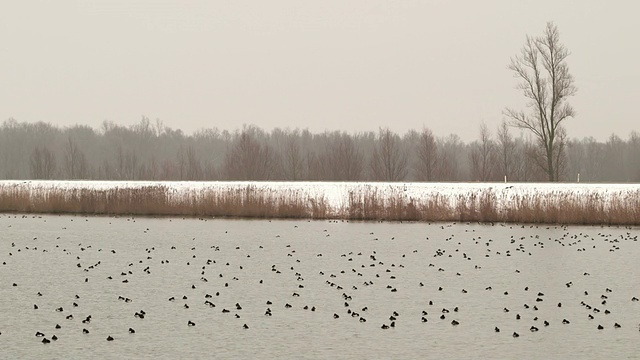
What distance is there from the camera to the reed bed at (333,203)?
41.0m

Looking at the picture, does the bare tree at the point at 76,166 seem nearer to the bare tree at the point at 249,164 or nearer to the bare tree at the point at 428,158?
the bare tree at the point at 249,164

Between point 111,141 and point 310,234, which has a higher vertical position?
point 111,141

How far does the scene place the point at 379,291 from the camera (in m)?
20.1

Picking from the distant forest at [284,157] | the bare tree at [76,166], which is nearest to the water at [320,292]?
the distant forest at [284,157]

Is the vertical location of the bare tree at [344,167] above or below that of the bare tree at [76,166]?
below

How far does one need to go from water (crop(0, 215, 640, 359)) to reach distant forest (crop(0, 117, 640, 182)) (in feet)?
125

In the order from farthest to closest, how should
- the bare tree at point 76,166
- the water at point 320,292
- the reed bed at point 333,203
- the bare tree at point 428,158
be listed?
1. the bare tree at point 76,166
2. the bare tree at point 428,158
3. the reed bed at point 333,203
4. the water at point 320,292

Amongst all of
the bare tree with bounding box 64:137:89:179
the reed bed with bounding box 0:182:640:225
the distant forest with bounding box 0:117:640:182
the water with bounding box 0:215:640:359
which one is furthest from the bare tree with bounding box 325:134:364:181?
the water with bounding box 0:215:640:359

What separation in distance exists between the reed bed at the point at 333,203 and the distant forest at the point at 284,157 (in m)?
24.0

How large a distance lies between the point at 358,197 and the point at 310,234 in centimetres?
979

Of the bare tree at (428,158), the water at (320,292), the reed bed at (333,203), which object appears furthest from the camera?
the bare tree at (428,158)

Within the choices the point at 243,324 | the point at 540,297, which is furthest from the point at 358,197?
the point at 243,324

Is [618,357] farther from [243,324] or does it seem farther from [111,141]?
[111,141]

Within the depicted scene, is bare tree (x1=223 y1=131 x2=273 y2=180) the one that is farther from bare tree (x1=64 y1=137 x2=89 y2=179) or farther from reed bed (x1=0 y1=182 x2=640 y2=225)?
reed bed (x1=0 y1=182 x2=640 y2=225)
